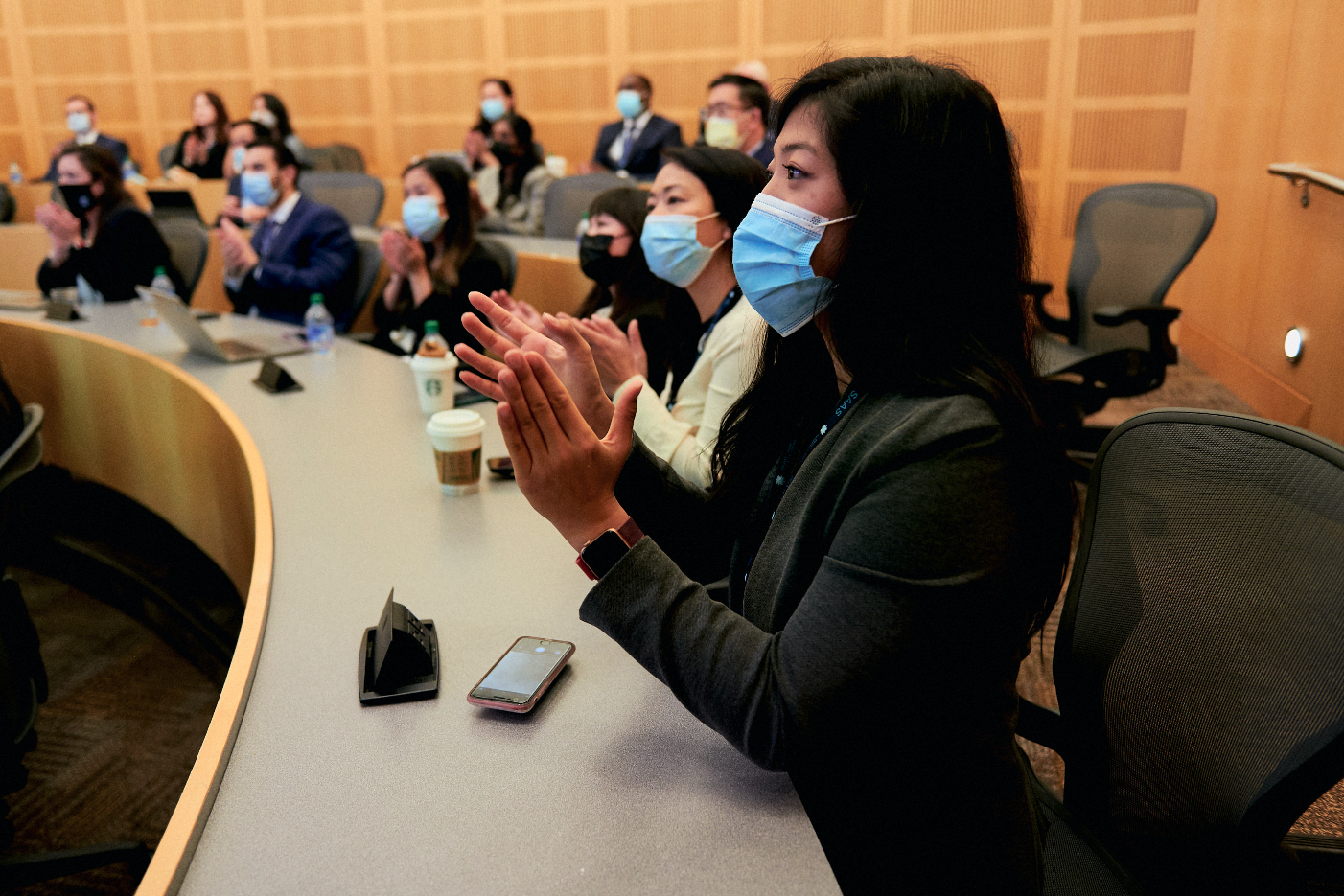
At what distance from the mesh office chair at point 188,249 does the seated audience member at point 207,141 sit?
11.3 ft

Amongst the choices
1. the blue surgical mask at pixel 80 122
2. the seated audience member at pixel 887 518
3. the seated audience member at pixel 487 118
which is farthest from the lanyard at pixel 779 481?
the blue surgical mask at pixel 80 122

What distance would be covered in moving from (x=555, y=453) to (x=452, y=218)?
257cm

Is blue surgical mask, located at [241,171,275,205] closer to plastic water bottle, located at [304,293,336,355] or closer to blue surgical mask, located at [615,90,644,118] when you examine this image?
plastic water bottle, located at [304,293,336,355]

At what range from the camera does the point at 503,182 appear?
19.1 feet

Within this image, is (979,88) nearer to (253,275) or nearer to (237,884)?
(237,884)

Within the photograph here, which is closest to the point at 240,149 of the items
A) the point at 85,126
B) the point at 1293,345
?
the point at 85,126

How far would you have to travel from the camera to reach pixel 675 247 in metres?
1.95

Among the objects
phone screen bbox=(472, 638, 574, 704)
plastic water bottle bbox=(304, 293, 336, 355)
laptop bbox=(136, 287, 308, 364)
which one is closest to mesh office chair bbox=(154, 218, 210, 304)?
laptop bbox=(136, 287, 308, 364)

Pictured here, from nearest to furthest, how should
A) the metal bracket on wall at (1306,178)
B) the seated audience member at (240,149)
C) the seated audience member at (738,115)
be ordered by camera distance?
the metal bracket on wall at (1306,178), the seated audience member at (738,115), the seated audience member at (240,149)

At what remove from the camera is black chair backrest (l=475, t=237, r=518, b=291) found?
11.1ft

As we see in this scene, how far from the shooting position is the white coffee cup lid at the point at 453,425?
5.32ft

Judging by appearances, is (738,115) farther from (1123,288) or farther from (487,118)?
(487,118)

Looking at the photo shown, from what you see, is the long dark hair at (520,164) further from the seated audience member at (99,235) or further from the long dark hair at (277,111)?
the long dark hair at (277,111)

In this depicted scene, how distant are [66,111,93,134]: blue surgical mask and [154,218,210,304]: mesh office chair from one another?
501 cm
